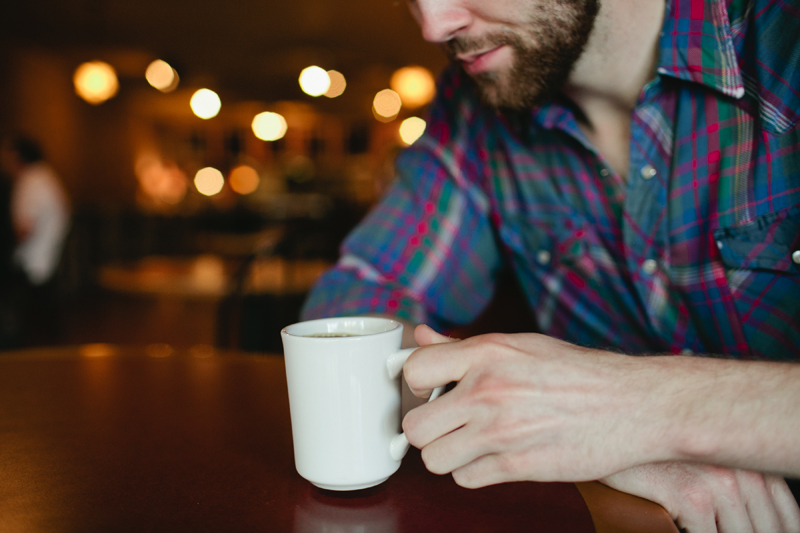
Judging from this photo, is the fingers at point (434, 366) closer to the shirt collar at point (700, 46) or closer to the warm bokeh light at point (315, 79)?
the shirt collar at point (700, 46)

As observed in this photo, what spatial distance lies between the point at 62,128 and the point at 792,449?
1013 cm

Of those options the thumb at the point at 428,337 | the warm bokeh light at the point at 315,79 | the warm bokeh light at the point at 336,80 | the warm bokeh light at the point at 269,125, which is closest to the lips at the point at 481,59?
the thumb at the point at 428,337

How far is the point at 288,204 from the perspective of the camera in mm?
9352

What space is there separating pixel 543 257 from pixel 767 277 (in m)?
0.39

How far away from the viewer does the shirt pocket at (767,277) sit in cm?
84

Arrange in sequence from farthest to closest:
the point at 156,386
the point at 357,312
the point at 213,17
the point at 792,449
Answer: the point at 213,17 < the point at 357,312 < the point at 156,386 < the point at 792,449

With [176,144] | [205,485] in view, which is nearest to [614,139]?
[205,485]

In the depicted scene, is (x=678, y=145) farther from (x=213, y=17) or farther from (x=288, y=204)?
(x=288, y=204)

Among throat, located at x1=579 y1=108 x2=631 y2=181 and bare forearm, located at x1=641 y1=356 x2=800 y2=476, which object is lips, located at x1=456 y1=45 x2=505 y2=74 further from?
bare forearm, located at x1=641 y1=356 x2=800 y2=476

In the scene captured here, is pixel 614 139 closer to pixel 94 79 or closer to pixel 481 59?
pixel 481 59

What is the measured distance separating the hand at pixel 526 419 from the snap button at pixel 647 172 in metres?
0.54

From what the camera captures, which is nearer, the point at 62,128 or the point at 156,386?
the point at 156,386

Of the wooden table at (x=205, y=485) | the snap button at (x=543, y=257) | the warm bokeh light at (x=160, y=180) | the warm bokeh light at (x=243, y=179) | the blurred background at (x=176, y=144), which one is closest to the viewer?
the wooden table at (x=205, y=485)

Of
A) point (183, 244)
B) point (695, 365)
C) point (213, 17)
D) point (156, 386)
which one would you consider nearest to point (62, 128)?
point (183, 244)
